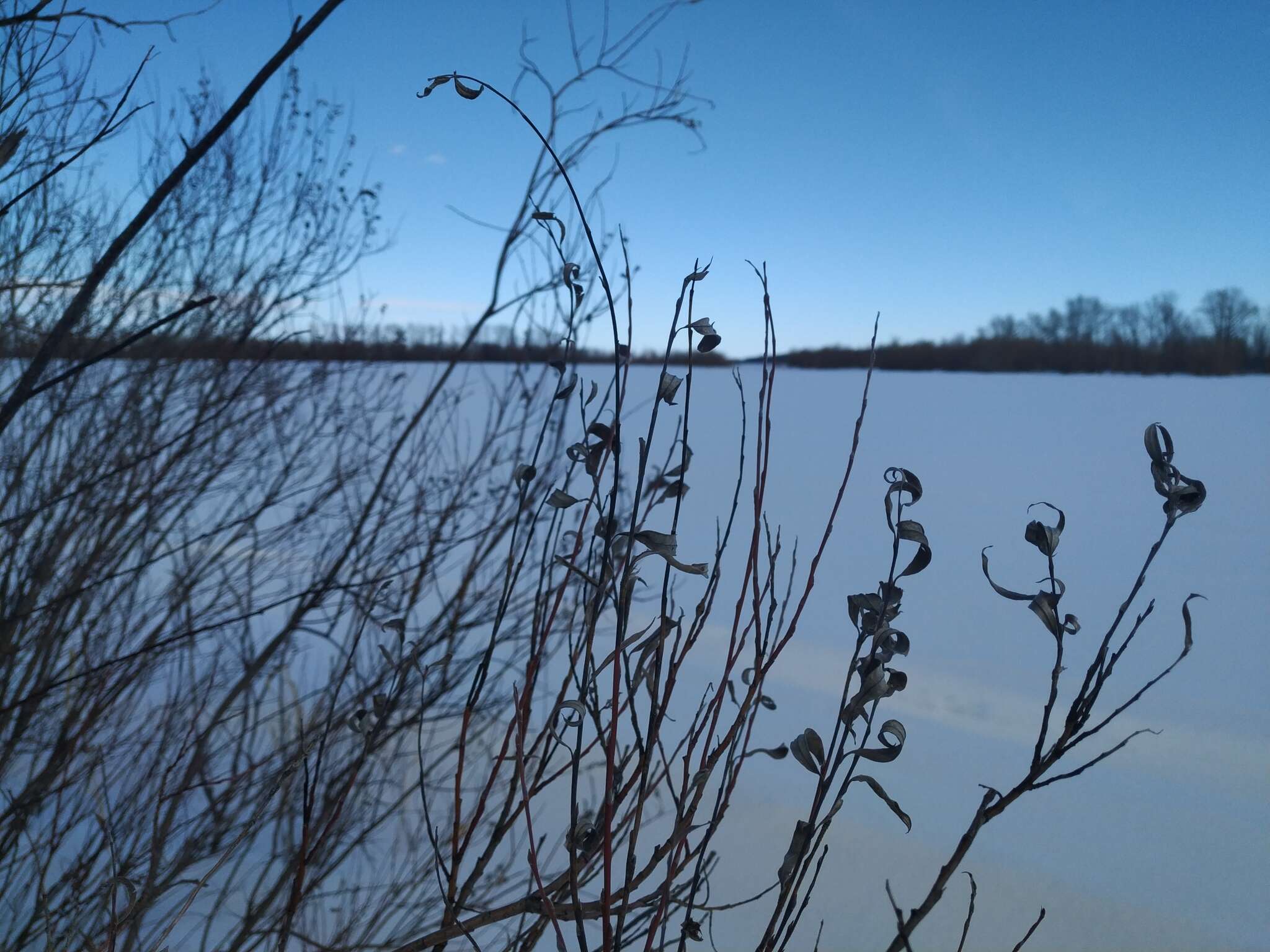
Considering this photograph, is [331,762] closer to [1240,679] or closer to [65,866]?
[65,866]

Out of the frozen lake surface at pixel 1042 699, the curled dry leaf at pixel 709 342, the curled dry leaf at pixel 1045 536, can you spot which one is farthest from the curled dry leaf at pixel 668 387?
the frozen lake surface at pixel 1042 699

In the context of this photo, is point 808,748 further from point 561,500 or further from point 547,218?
point 547,218

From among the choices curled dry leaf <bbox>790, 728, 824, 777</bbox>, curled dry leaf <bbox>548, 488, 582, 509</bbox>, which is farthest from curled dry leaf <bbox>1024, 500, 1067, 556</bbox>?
curled dry leaf <bbox>548, 488, 582, 509</bbox>

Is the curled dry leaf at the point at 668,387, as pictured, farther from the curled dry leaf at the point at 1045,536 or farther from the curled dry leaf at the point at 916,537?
the curled dry leaf at the point at 1045,536

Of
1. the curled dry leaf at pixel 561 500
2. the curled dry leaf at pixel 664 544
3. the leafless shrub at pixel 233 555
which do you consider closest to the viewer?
the curled dry leaf at pixel 664 544

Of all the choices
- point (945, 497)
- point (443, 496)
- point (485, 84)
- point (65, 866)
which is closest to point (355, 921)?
point (443, 496)

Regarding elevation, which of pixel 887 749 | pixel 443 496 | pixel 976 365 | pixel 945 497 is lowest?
pixel 945 497

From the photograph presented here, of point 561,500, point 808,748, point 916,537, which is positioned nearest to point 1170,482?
point 916,537

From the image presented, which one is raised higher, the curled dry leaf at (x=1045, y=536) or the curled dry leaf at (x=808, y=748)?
the curled dry leaf at (x=1045, y=536)

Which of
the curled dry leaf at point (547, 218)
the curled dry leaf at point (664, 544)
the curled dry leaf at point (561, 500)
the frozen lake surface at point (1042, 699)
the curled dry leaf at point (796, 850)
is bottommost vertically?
the frozen lake surface at point (1042, 699)

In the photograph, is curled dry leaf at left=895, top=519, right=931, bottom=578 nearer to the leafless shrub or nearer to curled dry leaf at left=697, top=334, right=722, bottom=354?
curled dry leaf at left=697, top=334, right=722, bottom=354

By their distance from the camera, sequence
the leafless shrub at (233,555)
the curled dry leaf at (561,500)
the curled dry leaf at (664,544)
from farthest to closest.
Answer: the leafless shrub at (233,555), the curled dry leaf at (561,500), the curled dry leaf at (664,544)

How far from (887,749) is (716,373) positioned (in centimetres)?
1558

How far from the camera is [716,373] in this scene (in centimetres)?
1611
